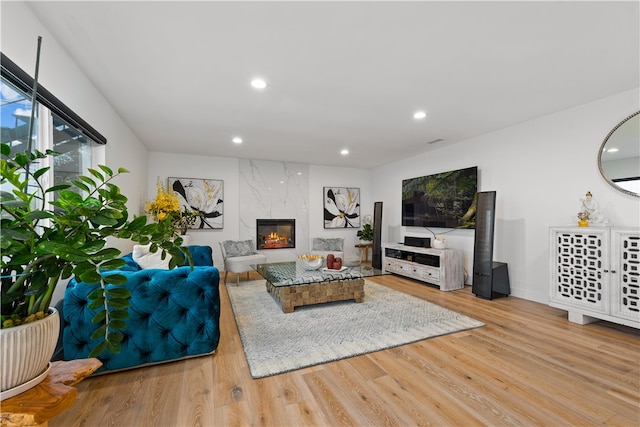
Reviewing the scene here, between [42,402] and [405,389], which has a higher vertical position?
[42,402]

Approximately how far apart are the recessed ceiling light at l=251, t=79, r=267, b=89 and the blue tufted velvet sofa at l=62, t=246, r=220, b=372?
1.72 meters

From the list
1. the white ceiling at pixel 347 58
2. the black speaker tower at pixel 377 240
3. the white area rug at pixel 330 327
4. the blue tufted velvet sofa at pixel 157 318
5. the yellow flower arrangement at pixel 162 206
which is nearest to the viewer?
the white ceiling at pixel 347 58

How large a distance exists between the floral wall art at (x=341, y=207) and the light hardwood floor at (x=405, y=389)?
446 centimetres

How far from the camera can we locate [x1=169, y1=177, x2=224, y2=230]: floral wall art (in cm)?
548

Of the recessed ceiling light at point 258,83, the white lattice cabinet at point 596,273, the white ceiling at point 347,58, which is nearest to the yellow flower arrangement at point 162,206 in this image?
the white ceiling at point 347,58

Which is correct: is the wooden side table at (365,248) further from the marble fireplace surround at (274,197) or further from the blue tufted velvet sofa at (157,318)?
the blue tufted velvet sofa at (157,318)

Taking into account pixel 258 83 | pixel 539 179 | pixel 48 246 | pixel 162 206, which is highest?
pixel 258 83

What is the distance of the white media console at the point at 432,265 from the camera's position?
4.28 meters

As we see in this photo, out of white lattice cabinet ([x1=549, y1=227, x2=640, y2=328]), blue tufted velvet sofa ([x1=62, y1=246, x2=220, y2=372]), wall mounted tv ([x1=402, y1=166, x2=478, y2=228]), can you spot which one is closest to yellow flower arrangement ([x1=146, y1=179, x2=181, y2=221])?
blue tufted velvet sofa ([x1=62, y1=246, x2=220, y2=372])

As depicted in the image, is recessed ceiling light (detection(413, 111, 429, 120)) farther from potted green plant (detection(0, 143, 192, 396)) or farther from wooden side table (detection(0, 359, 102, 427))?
wooden side table (detection(0, 359, 102, 427))

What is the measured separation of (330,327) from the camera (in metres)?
2.83

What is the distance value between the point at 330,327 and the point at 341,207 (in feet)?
14.1

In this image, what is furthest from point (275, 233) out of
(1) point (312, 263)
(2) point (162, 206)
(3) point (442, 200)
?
(3) point (442, 200)

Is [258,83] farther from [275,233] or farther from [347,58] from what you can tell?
[275,233]
